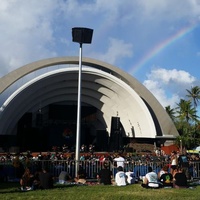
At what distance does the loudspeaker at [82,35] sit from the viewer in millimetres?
20047

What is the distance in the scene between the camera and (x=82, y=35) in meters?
20.1

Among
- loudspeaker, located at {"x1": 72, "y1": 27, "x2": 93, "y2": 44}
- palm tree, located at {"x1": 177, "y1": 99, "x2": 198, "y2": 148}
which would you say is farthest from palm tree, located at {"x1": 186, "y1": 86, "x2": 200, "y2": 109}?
loudspeaker, located at {"x1": 72, "y1": 27, "x2": 93, "y2": 44}

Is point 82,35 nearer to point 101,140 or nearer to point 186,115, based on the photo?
point 101,140

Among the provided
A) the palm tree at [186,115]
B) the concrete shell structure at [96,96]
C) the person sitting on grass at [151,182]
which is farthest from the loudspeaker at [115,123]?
the person sitting on grass at [151,182]

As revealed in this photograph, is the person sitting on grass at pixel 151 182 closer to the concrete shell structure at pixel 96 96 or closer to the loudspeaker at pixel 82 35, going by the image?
the loudspeaker at pixel 82 35

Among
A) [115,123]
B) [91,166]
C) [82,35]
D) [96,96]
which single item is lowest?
[91,166]

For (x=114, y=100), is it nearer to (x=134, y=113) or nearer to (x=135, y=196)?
(x=134, y=113)

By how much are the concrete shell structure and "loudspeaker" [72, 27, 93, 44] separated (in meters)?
23.5

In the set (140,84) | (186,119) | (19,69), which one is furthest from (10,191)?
(186,119)

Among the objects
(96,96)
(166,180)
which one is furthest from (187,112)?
(166,180)

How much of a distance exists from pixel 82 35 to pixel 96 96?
29076mm

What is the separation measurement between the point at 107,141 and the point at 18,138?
11718mm

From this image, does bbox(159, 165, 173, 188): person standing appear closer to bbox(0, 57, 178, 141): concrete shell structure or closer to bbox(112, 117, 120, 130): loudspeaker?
bbox(112, 117, 120, 130): loudspeaker

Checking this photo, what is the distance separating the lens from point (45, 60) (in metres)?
47.7
